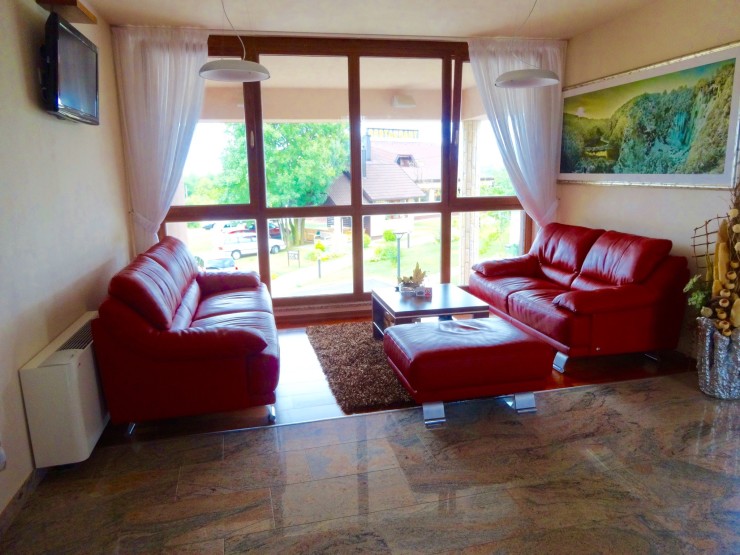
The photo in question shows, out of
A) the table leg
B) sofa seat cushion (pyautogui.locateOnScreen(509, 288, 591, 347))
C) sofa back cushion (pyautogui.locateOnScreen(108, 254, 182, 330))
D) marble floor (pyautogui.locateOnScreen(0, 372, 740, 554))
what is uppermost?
sofa back cushion (pyautogui.locateOnScreen(108, 254, 182, 330))

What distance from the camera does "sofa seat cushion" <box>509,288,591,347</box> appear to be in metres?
3.42

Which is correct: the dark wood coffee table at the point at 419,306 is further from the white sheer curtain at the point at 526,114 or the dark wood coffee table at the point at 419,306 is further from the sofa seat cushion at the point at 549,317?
the white sheer curtain at the point at 526,114

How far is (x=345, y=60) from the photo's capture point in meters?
4.83

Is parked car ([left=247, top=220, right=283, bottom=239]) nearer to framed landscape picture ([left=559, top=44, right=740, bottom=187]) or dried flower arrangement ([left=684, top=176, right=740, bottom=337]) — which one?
framed landscape picture ([left=559, top=44, right=740, bottom=187])

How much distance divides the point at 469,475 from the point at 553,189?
3.70 m

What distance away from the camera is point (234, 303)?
12.3 feet

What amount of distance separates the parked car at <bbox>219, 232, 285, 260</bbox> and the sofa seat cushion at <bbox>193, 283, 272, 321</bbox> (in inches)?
33.6

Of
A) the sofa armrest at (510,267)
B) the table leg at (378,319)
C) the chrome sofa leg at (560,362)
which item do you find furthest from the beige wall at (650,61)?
the table leg at (378,319)

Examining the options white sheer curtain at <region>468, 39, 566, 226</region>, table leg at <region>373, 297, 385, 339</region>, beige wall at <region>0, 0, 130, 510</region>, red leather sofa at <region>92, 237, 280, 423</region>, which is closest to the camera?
beige wall at <region>0, 0, 130, 510</region>

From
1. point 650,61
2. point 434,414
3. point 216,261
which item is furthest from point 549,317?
point 216,261

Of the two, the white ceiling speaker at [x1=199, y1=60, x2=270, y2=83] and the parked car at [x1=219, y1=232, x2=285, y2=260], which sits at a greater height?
the white ceiling speaker at [x1=199, y1=60, x2=270, y2=83]

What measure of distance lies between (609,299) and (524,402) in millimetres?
1057

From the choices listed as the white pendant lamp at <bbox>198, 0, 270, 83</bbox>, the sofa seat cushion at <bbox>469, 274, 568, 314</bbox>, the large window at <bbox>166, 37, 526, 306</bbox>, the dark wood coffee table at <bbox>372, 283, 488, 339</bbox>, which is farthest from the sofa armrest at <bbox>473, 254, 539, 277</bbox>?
the white pendant lamp at <bbox>198, 0, 270, 83</bbox>

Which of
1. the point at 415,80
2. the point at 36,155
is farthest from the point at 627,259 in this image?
the point at 36,155
